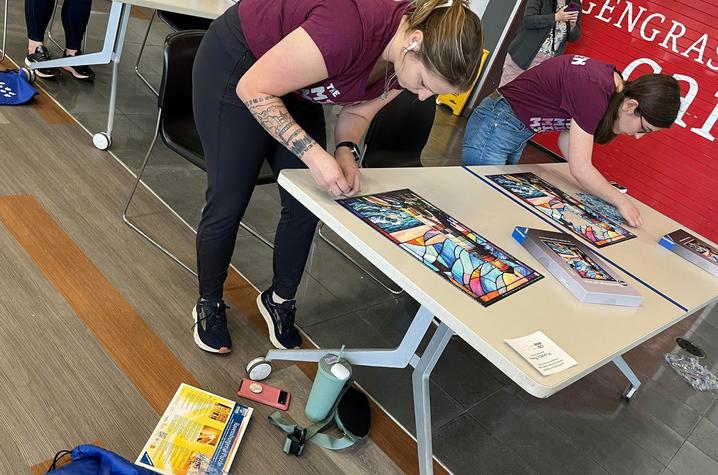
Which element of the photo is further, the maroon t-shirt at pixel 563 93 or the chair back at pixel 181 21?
the chair back at pixel 181 21

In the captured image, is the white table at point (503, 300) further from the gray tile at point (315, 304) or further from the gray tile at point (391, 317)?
the gray tile at point (391, 317)

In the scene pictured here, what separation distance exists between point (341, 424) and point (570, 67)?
1.48 metres

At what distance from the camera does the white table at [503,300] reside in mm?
1082

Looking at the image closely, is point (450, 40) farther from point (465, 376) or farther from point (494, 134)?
point (465, 376)

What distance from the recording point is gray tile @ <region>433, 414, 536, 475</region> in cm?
177

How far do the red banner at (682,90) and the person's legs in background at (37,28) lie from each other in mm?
4185

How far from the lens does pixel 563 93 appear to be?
2.04 metres

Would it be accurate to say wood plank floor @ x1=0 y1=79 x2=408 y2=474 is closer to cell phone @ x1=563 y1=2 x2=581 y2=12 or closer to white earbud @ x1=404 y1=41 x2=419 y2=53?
white earbud @ x1=404 y1=41 x2=419 y2=53

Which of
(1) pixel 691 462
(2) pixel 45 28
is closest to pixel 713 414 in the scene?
(1) pixel 691 462

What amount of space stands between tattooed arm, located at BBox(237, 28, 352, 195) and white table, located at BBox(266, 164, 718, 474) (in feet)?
0.21

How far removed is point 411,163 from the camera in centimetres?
257

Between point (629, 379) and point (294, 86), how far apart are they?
1.92 meters

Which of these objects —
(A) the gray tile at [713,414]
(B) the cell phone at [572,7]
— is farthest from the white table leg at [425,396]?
(B) the cell phone at [572,7]

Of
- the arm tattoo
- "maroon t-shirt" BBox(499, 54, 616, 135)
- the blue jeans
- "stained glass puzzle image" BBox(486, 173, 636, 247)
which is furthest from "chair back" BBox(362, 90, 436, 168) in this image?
the arm tattoo
